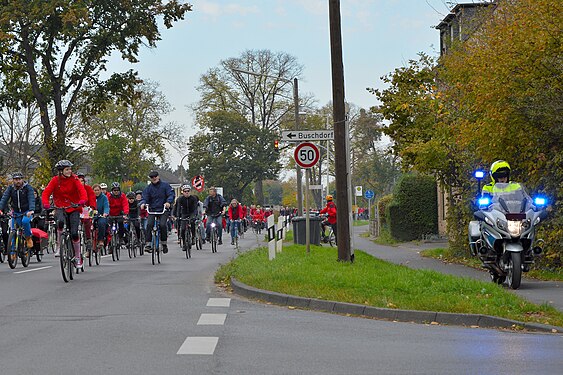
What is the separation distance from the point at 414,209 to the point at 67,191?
26970mm

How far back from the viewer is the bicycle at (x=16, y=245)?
20.9m

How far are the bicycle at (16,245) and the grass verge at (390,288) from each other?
197 inches

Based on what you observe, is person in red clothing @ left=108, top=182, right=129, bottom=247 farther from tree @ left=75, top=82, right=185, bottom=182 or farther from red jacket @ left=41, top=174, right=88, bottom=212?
tree @ left=75, top=82, right=185, bottom=182

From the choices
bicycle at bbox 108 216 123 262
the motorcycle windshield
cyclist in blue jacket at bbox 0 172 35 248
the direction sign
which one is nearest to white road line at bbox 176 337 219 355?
the motorcycle windshield

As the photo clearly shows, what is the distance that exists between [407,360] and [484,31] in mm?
15298

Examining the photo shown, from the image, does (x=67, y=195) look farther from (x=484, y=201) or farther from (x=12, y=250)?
(x=484, y=201)

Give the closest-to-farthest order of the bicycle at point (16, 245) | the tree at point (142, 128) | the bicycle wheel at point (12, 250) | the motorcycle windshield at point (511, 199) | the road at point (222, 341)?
the road at point (222, 341), the motorcycle windshield at point (511, 199), the bicycle wheel at point (12, 250), the bicycle at point (16, 245), the tree at point (142, 128)

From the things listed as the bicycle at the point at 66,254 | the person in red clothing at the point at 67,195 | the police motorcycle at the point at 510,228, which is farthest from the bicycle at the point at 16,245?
the police motorcycle at the point at 510,228

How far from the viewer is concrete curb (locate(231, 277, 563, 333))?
11.2 m

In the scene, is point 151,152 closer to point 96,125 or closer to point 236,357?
point 96,125

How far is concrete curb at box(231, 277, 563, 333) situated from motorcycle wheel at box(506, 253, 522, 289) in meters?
3.81

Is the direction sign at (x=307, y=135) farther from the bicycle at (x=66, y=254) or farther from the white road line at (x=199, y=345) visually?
the white road line at (x=199, y=345)

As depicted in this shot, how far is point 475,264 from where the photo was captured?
23.0m

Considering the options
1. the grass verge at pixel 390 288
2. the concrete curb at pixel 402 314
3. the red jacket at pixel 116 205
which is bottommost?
the concrete curb at pixel 402 314
